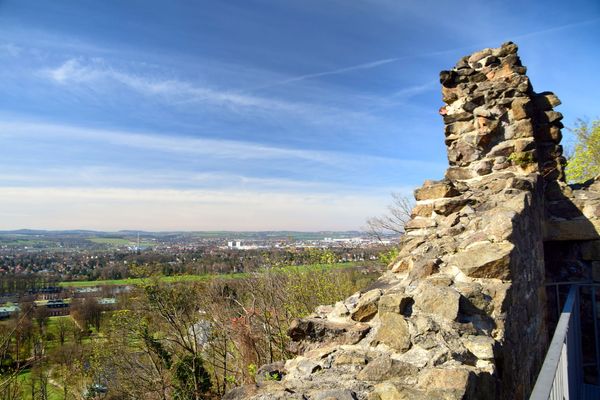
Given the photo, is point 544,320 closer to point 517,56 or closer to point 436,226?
Result: point 436,226

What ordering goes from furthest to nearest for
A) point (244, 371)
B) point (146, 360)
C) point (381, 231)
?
point (381, 231) < point (146, 360) < point (244, 371)

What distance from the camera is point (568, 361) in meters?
2.64

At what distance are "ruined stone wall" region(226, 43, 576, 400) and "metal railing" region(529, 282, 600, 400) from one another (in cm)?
32

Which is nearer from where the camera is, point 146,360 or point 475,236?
point 475,236

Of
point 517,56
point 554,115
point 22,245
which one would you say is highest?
point 517,56

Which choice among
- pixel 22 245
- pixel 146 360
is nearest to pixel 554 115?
pixel 146 360

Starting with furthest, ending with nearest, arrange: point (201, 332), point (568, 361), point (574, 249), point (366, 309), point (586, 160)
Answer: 1. point (586, 160)
2. point (201, 332)
3. point (574, 249)
4. point (366, 309)
5. point (568, 361)

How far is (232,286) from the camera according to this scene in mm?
10992

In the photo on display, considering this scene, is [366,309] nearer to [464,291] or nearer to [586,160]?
[464,291]

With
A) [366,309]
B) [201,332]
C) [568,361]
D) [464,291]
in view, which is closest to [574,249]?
[568,361]

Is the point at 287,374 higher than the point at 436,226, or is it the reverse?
the point at 436,226

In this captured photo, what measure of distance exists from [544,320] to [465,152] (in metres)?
2.32

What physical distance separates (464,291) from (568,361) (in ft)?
2.62

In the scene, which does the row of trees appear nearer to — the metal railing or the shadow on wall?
the shadow on wall
